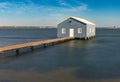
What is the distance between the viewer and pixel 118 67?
12.6m

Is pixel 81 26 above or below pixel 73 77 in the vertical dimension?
above

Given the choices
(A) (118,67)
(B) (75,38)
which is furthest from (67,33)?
(A) (118,67)

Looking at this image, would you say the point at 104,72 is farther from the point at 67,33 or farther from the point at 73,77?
the point at 67,33

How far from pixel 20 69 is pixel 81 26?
84.9 ft

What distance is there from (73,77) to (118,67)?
158 inches

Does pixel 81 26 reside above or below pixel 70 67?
above

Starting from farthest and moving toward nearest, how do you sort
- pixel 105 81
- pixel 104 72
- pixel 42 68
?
pixel 42 68, pixel 104 72, pixel 105 81

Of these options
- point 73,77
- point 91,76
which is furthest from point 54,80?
point 91,76

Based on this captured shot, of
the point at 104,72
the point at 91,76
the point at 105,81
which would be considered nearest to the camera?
the point at 105,81

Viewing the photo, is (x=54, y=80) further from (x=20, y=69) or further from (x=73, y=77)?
(x=20, y=69)

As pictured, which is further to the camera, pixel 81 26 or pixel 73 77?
pixel 81 26

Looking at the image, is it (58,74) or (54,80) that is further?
(58,74)

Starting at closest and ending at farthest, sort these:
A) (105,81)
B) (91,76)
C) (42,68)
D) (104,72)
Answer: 1. (105,81)
2. (91,76)
3. (104,72)
4. (42,68)

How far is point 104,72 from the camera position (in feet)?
36.9
